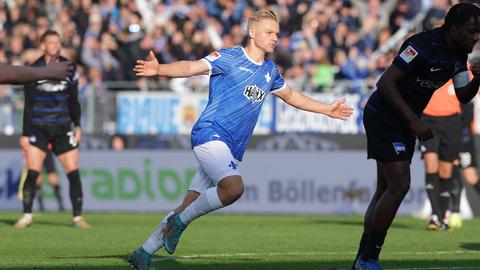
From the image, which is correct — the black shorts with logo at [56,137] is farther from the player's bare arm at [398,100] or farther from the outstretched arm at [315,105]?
the player's bare arm at [398,100]

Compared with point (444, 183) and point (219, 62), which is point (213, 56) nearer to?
point (219, 62)

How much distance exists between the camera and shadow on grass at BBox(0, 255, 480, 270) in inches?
418

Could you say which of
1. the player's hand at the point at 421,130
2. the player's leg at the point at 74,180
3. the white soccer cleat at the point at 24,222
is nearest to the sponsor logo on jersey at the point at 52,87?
the player's leg at the point at 74,180

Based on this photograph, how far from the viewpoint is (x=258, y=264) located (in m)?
11.1

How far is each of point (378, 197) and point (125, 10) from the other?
59.5ft

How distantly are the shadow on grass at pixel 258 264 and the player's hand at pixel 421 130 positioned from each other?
178 cm

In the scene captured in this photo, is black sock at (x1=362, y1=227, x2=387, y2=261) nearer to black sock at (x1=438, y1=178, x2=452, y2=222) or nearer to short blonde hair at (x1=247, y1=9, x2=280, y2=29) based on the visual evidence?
short blonde hair at (x1=247, y1=9, x2=280, y2=29)

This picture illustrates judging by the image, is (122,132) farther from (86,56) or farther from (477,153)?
(477,153)

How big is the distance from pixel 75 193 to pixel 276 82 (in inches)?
258

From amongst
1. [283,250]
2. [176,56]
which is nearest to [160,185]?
[176,56]

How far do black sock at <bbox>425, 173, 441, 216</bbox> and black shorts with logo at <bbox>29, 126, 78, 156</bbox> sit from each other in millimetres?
5331

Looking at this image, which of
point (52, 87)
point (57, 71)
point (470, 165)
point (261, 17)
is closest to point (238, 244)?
point (261, 17)

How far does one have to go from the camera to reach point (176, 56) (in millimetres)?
26000

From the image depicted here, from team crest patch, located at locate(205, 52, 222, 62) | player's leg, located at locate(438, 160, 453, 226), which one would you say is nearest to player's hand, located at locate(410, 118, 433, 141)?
team crest patch, located at locate(205, 52, 222, 62)
